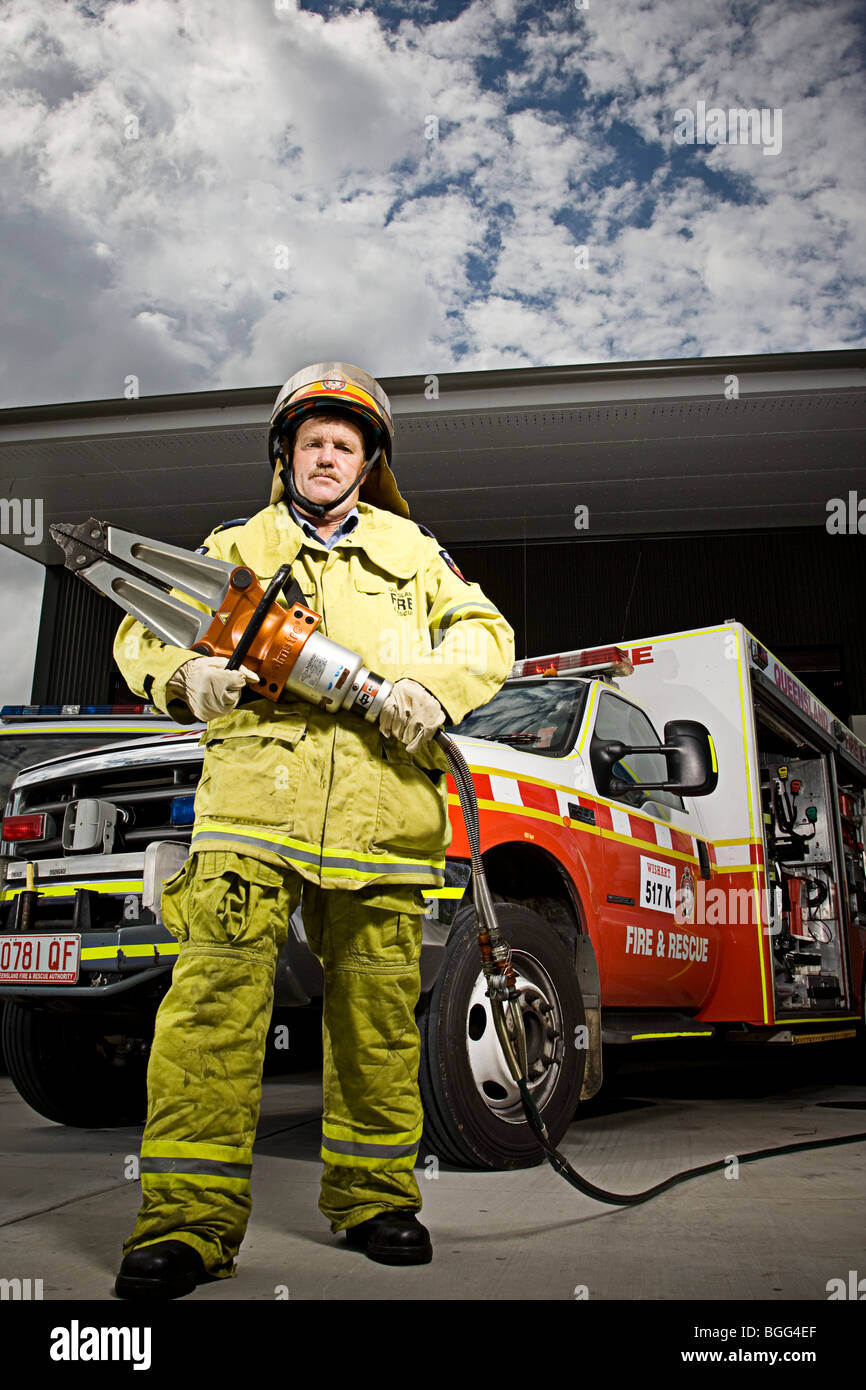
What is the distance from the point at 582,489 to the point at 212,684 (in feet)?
36.5

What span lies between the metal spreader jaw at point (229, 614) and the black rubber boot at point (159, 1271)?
1.05 metres

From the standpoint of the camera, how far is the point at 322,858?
7.16ft

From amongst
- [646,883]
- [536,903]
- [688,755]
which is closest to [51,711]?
[536,903]

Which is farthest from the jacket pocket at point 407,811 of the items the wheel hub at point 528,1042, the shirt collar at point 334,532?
the wheel hub at point 528,1042

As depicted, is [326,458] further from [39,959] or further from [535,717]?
[535,717]

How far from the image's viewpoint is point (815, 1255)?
90.4 inches

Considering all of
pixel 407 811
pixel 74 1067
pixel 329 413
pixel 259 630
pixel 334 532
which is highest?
pixel 329 413

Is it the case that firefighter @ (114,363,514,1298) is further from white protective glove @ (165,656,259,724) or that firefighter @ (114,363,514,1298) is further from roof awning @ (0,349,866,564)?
roof awning @ (0,349,866,564)

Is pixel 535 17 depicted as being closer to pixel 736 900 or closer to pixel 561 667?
pixel 561 667

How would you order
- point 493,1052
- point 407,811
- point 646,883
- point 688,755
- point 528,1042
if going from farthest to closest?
point 646,883 < point 688,755 < point 528,1042 < point 493,1052 < point 407,811

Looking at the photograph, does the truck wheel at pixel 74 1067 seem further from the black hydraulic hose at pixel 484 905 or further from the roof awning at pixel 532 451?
the roof awning at pixel 532 451

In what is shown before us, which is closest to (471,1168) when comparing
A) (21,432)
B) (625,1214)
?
(625,1214)

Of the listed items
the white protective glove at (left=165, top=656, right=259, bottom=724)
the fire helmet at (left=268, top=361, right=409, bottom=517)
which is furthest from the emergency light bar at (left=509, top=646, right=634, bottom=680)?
the white protective glove at (left=165, top=656, right=259, bottom=724)
